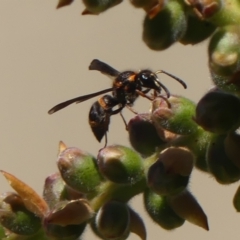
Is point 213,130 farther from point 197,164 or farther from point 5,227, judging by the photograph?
point 5,227

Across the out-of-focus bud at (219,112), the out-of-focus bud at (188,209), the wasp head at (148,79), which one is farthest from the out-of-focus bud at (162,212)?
the wasp head at (148,79)

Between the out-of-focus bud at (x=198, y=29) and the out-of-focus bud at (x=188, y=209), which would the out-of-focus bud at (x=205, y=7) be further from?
the out-of-focus bud at (x=188, y=209)

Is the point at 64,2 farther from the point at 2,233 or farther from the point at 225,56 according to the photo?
the point at 2,233

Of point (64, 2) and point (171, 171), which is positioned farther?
point (64, 2)

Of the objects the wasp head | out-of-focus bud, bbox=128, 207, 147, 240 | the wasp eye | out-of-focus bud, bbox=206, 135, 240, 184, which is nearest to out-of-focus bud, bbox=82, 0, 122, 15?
out-of-focus bud, bbox=206, 135, 240, 184

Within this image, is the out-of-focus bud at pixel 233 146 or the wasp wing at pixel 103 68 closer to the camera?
the out-of-focus bud at pixel 233 146

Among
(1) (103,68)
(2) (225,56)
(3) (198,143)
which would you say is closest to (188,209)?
(3) (198,143)

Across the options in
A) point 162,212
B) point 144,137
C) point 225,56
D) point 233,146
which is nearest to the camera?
point 225,56
